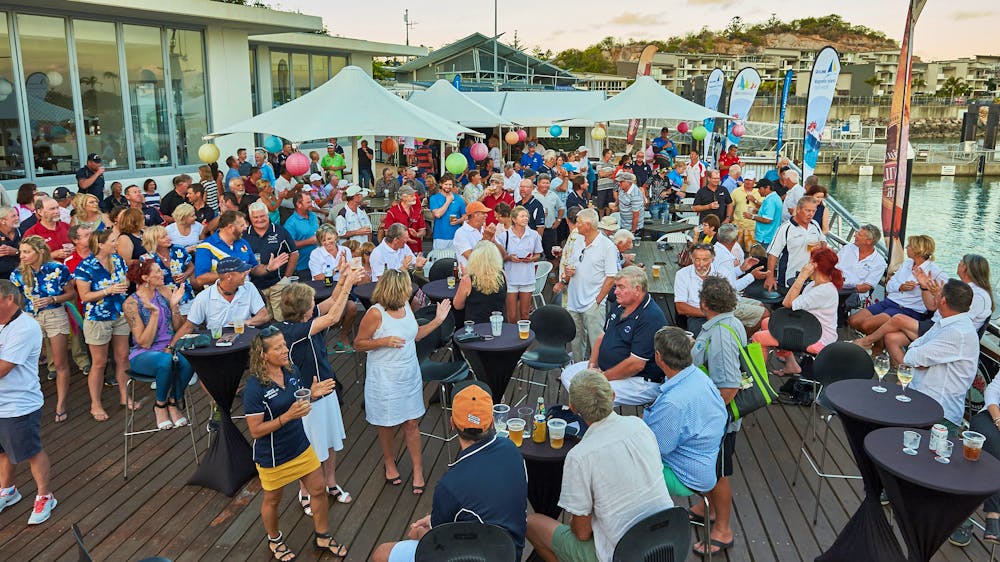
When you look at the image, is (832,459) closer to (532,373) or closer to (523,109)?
(532,373)

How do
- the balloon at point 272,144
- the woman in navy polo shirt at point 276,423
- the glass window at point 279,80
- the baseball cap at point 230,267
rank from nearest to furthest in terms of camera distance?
the woman in navy polo shirt at point 276,423
the baseball cap at point 230,267
the balloon at point 272,144
the glass window at point 279,80

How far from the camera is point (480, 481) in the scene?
9.36 feet

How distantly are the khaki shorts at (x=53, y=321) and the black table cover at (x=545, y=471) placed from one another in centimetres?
434

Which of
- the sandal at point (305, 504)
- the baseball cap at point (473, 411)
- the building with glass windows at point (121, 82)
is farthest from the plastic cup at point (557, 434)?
the building with glass windows at point (121, 82)

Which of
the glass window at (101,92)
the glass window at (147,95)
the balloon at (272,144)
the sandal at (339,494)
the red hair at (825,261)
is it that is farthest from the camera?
the balloon at (272,144)

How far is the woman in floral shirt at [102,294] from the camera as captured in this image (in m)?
5.31

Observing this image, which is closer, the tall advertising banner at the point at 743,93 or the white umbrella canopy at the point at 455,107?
the white umbrella canopy at the point at 455,107

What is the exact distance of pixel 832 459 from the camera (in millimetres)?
5023

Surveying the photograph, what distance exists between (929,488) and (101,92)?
1208cm

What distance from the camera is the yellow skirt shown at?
360cm

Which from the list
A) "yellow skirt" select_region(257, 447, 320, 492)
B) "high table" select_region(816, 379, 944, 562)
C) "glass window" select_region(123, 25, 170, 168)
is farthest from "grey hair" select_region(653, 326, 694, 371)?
"glass window" select_region(123, 25, 170, 168)

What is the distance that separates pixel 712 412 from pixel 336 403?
2.28m

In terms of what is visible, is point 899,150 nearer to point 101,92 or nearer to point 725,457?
point 725,457

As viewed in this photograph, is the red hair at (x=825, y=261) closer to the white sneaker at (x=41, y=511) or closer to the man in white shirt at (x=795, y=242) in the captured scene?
the man in white shirt at (x=795, y=242)
